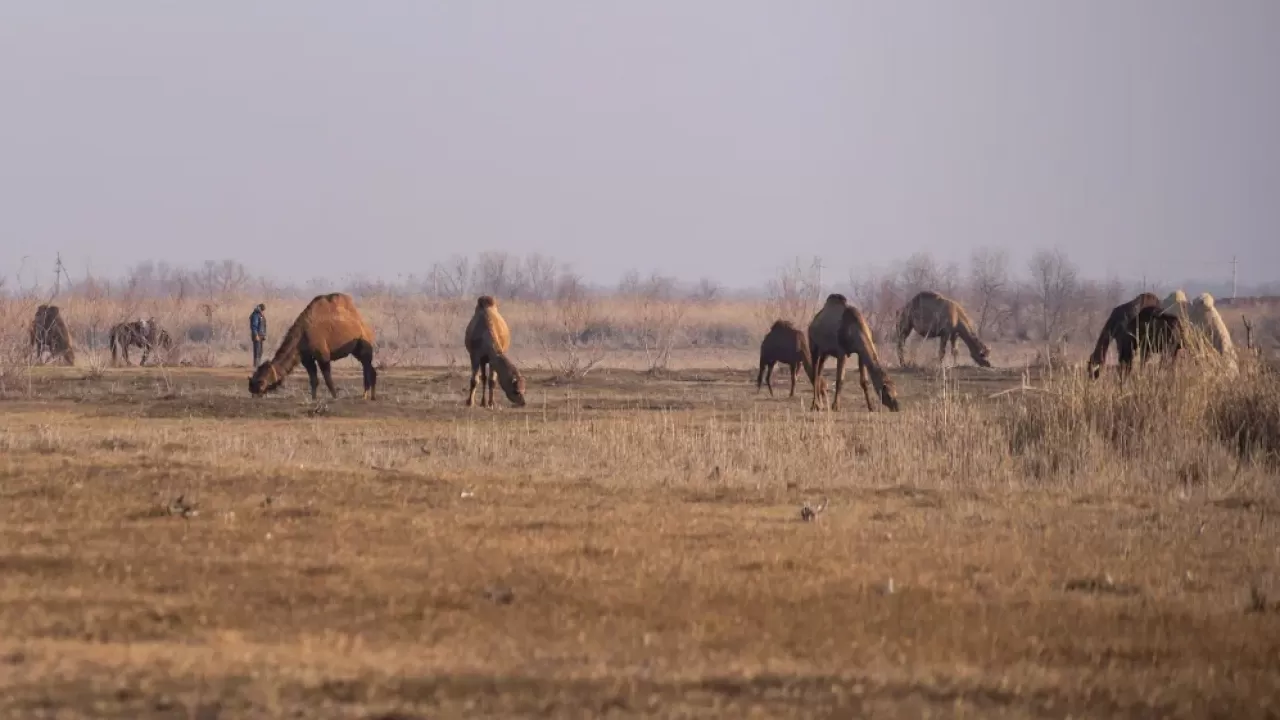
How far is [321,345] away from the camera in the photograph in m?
26.5

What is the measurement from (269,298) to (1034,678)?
221 ft

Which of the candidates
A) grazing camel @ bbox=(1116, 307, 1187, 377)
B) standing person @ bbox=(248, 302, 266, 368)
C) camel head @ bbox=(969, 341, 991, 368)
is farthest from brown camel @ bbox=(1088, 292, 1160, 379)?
standing person @ bbox=(248, 302, 266, 368)

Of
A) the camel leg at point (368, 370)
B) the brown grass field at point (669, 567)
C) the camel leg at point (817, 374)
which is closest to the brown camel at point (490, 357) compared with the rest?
the camel leg at point (368, 370)

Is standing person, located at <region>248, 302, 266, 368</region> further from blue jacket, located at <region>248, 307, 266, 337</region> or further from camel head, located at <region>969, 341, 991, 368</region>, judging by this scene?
camel head, located at <region>969, 341, 991, 368</region>

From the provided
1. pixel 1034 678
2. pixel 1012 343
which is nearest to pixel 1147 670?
pixel 1034 678

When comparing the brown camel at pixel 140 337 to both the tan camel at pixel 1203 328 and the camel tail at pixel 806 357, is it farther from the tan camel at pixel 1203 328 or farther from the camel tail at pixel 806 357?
the tan camel at pixel 1203 328

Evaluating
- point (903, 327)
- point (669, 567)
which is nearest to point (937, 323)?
point (903, 327)

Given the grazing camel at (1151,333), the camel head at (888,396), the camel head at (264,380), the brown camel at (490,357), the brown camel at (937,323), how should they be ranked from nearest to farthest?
the grazing camel at (1151,333)
the camel head at (888,396)
the camel head at (264,380)
the brown camel at (490,357)
the brown camel at (937,323)

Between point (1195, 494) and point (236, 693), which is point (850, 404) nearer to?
point (1195, 494)

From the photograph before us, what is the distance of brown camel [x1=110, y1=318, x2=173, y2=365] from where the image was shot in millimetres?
38188

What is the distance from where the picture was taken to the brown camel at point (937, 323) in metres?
38.8

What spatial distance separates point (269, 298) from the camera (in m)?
72.1

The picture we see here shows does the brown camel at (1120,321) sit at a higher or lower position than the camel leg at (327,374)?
higher

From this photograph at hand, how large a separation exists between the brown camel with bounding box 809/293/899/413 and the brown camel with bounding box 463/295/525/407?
5.00m
